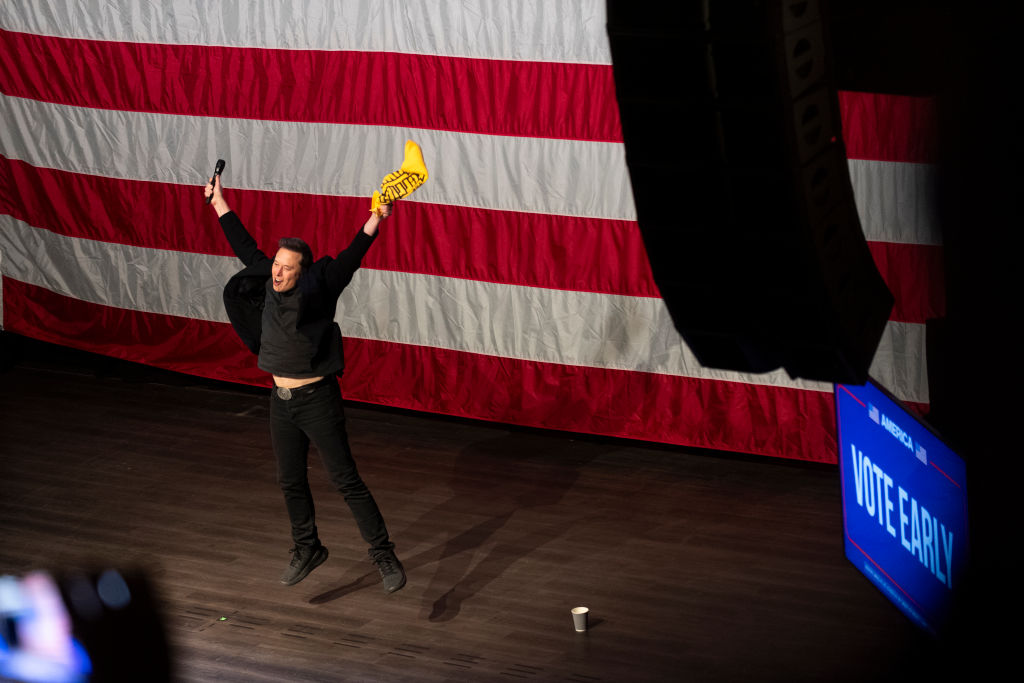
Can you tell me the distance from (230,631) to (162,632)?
0.73 ft

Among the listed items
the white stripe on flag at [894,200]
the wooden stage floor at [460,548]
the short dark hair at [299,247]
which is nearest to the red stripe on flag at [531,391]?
the wooden stage floor at [460,548]

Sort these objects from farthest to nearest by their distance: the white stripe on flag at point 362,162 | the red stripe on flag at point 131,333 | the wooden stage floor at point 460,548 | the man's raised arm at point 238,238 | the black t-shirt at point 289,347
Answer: the red stripe on flag at point 131,333 → the white stripe on flag at point 362,162 → the man's raised arm at point 238,238 → the black t-shirt at point 289,347 → the wooden stage floor at point 460,548

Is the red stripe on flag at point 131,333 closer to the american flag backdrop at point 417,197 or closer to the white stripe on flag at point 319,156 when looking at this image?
the american flag backdrop at point 417,197

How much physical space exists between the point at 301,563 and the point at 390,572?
1.05 feet

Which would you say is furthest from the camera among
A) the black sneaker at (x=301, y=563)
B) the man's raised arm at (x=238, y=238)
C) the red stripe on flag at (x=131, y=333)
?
the red stripe on flag at (x=131, y=333)

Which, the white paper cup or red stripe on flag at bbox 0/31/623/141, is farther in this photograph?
red stripe on flag at bbox 0/31/623/141

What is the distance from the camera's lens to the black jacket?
13.1 feet

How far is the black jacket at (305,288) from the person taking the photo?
157 inches

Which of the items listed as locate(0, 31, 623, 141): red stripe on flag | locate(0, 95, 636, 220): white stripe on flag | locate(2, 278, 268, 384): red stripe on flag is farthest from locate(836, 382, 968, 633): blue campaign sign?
locate(2, 278, 268, 384): red stripe on flag

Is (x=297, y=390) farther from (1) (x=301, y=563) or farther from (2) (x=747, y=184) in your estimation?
(2) (x=747, y=184)

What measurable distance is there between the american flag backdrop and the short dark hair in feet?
5.79

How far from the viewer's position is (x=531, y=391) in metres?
5.84

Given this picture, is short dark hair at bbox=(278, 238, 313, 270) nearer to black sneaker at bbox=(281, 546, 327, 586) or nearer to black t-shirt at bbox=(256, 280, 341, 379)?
black t-shirt at bbox=(256, 280, 341, 379)

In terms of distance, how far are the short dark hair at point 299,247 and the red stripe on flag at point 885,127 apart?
218 centimetres
